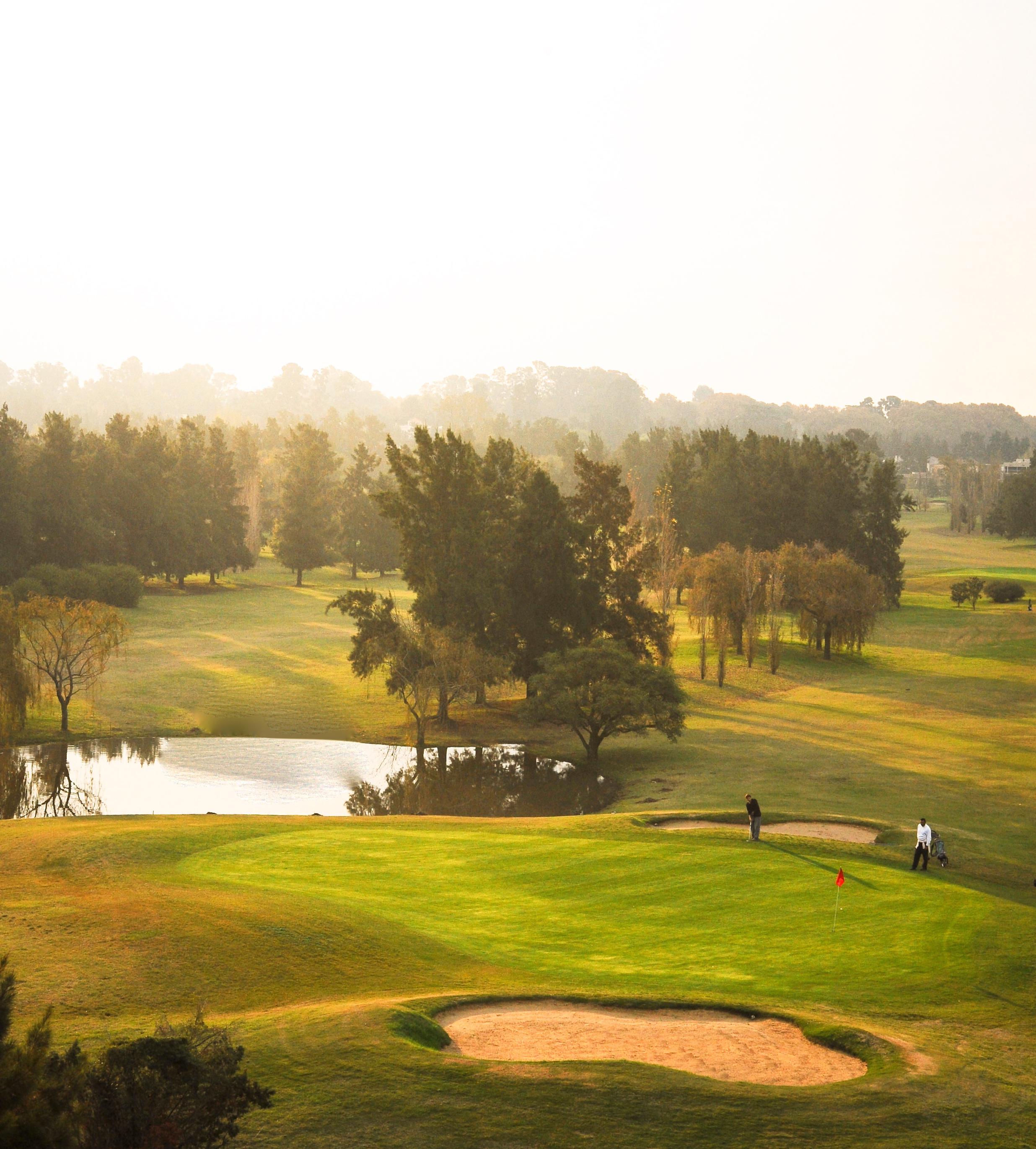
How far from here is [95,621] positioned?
2057 inches

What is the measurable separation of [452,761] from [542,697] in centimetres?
519

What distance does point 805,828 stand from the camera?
3156cm

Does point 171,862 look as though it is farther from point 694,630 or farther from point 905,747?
point 694,630

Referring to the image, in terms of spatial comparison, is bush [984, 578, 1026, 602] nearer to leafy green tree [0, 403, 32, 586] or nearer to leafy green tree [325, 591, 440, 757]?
leafy green tree [325, 591, 440, 757]

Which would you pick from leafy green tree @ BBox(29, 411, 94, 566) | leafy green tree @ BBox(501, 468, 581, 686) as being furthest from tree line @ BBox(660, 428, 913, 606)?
leafy green tree @ BBox(29, 411, 94, 566)

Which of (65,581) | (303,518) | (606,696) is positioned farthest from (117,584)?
(606,696)

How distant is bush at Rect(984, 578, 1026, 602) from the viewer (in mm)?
100750

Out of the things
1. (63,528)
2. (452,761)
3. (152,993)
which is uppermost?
(63,528)

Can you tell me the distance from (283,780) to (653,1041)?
32.9m

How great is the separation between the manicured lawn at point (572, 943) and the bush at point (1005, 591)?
59.7 meters

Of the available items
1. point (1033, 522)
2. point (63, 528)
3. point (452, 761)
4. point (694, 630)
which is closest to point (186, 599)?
point (63, 528)

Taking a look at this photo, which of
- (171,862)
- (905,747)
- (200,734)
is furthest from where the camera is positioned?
(200,734)

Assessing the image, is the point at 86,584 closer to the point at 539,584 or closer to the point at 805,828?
the point at 539,584

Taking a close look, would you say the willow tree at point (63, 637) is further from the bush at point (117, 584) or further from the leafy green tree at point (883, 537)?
the leafy green tree at point (883, 537)
